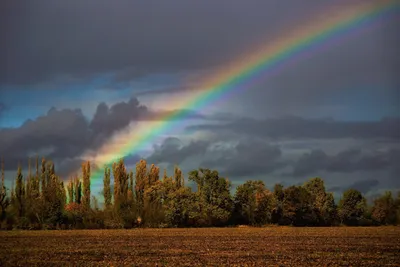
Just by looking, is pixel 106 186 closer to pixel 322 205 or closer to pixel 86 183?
pixel 86 183

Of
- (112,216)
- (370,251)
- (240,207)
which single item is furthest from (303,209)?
(370,251)

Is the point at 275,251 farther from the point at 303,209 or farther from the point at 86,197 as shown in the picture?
the point at 86,197

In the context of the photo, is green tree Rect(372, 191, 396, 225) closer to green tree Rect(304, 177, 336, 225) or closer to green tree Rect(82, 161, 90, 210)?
green tree Rect(304, 177, 336, 225)

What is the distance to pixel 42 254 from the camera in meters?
41.7

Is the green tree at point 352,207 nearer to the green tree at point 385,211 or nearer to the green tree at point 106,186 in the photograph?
the green tree at point 385,211

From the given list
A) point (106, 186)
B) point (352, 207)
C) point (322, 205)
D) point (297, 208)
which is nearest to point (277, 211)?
point (297, 208)

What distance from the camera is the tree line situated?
10412 centimetres

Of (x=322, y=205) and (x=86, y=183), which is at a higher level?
(x=86, y=183)

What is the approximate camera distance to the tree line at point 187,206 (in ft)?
342

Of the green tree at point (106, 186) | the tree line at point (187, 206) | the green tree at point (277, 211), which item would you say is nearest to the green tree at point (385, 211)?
the tree line at point (187, 206)

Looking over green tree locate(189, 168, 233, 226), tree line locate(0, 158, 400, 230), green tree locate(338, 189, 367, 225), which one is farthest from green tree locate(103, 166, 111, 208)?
green tree locate(338, 189, 367, 225)

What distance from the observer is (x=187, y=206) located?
10762cm

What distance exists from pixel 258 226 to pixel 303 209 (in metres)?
12.2

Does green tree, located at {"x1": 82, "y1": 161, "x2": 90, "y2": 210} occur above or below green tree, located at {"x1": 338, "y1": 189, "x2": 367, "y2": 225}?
above
